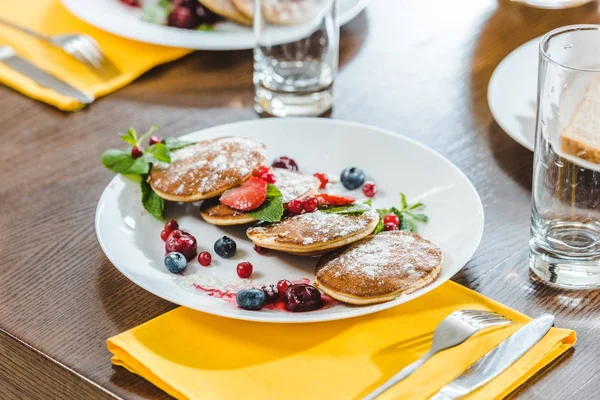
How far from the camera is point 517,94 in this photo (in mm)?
1650

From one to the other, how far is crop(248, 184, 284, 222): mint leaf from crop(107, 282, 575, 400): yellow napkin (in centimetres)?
16

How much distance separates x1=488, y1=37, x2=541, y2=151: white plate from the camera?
154cm

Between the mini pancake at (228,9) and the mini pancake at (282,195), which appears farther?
the mini pancake at (228,9)

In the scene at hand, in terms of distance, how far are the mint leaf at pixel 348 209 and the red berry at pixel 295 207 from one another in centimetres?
3

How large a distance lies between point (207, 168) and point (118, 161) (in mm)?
166

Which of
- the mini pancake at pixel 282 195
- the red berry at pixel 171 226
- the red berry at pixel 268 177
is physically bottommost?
the red berry at pixel 171 226

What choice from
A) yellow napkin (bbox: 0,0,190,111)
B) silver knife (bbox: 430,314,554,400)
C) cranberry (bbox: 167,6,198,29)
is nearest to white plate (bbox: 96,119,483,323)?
silver knife (bbox: 430,314,554,400)

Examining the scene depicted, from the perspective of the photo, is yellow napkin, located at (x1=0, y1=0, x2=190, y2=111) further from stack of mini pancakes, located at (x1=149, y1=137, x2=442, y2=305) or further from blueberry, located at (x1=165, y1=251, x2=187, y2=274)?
blueberry, located at (x1=165, y1=251, x2=187, y2=274)

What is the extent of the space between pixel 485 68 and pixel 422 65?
13cm

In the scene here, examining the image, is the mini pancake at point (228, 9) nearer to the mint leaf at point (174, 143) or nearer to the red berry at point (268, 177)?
the mint leaf at point (174, 143)

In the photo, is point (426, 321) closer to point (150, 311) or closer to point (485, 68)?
point (150, 311)

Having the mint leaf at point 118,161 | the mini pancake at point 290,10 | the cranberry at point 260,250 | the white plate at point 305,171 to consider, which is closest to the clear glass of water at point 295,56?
the mini pancake at point 290,10

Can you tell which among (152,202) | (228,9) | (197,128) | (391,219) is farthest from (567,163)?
(228,9)

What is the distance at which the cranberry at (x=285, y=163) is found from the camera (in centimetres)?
147
